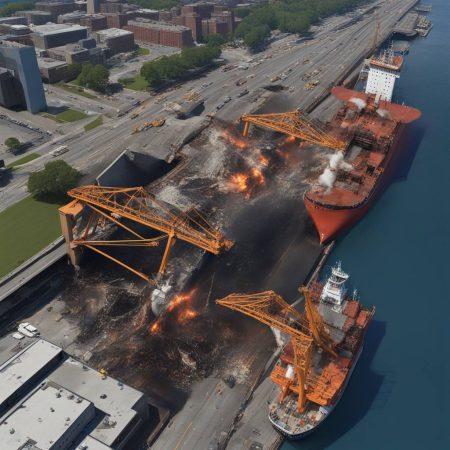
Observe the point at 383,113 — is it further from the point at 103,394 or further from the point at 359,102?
the point at 103,394

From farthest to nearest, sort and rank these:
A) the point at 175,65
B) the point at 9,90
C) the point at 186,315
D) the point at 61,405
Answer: the point at 175,65
the point at 9,90
the point at 186,315
the point at 61,405

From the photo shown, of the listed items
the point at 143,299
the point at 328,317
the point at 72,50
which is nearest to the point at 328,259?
the point at 328,317

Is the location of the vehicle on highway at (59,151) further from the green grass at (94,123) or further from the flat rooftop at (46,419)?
the flat rooftop at (46,419)

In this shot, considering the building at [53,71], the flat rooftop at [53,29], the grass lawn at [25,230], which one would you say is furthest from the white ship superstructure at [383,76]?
the flat rooftop at [53,29]

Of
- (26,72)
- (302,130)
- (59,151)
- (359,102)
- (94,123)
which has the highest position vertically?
(26,72)

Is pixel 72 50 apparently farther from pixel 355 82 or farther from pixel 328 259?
pixel 328 259

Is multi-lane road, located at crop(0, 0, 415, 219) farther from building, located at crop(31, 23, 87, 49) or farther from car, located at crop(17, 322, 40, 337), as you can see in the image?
building, located at crop(31, 23, 87, 49)

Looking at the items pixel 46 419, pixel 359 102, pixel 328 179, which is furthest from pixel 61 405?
pixel 359 102

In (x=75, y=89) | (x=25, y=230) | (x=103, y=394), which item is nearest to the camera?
(x=103, y=394)
